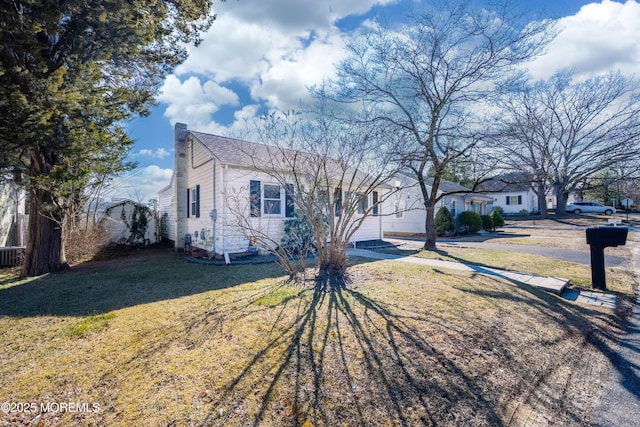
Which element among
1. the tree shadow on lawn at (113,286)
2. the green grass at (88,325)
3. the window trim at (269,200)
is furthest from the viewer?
the window trim at (269,200)

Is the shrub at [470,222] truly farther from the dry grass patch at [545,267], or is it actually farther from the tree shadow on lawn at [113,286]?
the tree shadow on lawn at [113,286]

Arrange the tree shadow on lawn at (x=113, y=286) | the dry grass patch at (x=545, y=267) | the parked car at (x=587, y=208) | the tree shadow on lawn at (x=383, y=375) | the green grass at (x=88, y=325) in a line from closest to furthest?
the tree shadow on lawn at (x=383, y=375) < the green grass at (x=88, y=325) < the tree shadow on lawn at (x=113, y=286) < the dry grass patch at (x=545, y=267) < the parked car at (x=587, y=208)

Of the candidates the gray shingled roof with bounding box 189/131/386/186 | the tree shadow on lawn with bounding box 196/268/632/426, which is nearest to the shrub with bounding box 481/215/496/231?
the gray shingled roof with bounding box 189/131/386/186

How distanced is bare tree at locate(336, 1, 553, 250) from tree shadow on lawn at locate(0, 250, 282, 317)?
700 centimetres

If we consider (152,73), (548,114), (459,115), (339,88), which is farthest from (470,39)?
(548,114)

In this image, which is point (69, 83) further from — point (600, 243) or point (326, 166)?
point (600, 243)

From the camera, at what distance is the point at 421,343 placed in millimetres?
Result: 3654

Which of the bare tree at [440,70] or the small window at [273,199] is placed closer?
the bare tree at [440,70]

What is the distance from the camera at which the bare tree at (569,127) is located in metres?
9.91

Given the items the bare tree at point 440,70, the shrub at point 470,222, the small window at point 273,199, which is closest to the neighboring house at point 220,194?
the small window at point 273,199

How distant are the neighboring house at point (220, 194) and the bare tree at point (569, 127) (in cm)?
549

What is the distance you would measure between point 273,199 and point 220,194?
1975 mm

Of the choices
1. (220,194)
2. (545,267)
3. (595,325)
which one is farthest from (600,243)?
(220,194)

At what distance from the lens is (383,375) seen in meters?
2.97
